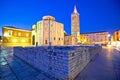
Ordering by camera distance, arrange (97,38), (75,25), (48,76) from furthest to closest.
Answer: (75,25) → (97,38) → (48,76)

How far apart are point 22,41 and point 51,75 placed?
118 ft

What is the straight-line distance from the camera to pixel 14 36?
122 feet

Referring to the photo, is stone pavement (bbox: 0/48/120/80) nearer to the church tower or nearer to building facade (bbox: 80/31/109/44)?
building facade (bbox: 80/31/109/44)

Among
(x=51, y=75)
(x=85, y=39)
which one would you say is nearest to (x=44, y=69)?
(x=51, y=75)

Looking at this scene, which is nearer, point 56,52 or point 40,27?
point 56,52

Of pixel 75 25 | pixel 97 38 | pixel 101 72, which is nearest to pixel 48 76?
pixel 101 72

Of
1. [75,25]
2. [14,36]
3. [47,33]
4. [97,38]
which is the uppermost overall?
[75,25]

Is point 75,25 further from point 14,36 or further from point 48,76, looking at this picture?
point 48,76

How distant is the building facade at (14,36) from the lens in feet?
116

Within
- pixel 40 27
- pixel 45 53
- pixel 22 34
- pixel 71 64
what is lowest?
pixel 71 64

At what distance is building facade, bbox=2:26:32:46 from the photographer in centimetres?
3541

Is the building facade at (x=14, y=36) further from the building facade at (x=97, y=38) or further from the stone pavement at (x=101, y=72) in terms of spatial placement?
the building facade at (x=97, y=38)

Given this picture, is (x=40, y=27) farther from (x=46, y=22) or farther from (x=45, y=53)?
(x=45, y=53)

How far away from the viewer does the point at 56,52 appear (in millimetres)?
5723
